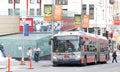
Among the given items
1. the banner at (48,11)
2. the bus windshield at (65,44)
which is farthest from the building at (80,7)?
the bus windshield at (65,44)

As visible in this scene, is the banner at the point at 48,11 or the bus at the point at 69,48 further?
the banner at the point at 48,11

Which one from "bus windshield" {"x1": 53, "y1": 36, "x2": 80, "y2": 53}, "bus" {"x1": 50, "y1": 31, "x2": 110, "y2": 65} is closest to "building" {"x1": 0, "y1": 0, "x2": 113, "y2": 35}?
"bus" {"x1": 50, "y1": 31, "x2": 110, "y2": 65}

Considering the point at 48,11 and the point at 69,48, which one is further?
the point at 48,11

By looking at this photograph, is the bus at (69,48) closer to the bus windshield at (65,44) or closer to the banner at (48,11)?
the bus windshield at (65,44)

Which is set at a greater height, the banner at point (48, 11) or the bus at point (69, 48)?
the banner at point (48, 11)

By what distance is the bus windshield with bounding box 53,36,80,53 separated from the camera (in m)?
40.3

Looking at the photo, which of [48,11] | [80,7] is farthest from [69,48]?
[80,7]

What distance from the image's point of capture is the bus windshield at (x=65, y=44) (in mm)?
40312

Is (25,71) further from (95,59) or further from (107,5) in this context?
(107,5)

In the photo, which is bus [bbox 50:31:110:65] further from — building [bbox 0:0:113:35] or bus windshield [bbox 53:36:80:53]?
building [bbox 0:0:113:35]

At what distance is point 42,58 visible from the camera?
188ft

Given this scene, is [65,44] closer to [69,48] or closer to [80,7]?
[69,48]

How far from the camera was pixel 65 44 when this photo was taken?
133 feet

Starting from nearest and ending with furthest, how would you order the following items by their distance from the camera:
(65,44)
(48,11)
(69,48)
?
(69,48), (65,44), (48,11)
